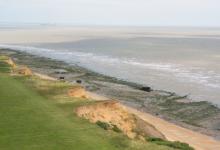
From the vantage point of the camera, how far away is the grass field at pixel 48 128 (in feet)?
46.4

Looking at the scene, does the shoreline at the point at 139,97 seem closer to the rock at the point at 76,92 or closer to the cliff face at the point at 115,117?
the cliff face at the point at 115,117

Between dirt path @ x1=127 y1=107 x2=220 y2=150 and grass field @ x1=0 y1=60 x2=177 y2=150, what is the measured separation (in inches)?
266

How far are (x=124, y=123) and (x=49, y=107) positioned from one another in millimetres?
3807

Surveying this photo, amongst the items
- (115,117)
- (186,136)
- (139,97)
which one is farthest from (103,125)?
(139,97)

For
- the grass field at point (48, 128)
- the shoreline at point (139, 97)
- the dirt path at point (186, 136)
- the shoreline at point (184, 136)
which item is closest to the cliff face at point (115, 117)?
the grass field at point (48, 128)

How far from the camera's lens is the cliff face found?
19.7 metres

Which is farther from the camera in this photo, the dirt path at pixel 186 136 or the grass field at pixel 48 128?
the dirt path at pixel 186 136

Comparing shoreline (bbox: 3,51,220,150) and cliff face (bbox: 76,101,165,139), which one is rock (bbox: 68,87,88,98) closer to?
shoreline (bbox: 3,51,220,150)

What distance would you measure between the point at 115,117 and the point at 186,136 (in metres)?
6.59

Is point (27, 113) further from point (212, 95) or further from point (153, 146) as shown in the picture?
point (212, 95)

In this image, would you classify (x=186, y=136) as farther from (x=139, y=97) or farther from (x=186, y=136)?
(x=139, y=97)

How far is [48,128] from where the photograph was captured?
15.8 meters

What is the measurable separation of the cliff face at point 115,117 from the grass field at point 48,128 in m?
0.65

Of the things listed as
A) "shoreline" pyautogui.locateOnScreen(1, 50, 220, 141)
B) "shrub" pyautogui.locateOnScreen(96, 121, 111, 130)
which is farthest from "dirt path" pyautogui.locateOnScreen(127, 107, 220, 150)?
"shrub" pyautogui.locateOnScreen(96, 121, 111, 130)
